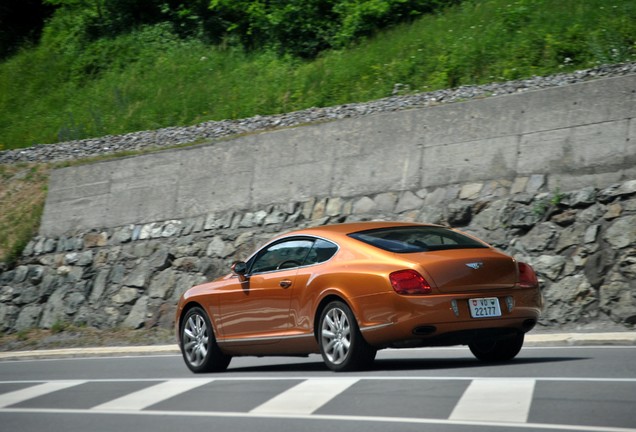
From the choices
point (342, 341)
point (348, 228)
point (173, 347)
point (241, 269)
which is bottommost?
point (173, 347)

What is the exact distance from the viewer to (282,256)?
12469mm

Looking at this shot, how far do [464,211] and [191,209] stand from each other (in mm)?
6084

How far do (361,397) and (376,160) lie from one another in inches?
388

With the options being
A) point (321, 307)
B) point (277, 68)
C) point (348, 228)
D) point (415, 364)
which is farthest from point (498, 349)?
point (277, 68)

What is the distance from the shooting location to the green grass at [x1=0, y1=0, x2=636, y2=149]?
22234 mm

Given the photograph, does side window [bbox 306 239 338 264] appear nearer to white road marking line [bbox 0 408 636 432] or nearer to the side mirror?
the side mirror

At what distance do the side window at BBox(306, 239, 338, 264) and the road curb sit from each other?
306 cm

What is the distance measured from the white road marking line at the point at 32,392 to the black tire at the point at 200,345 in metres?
1.30

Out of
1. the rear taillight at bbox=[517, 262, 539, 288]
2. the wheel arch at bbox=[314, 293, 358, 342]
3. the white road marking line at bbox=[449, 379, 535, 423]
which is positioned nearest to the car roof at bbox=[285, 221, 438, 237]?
the wheel arch at bbox=[314, 293, 358, 342]

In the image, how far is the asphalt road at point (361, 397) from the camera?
316 inches

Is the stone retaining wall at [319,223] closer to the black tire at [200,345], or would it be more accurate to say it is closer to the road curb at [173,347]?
the road curb at [173,347]

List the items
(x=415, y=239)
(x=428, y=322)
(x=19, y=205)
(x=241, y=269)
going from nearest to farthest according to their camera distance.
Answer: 1. (x=428, y=322)
2. (x=415, y=239)
3. (x=241, y=269)
4. (x=19, y=205)

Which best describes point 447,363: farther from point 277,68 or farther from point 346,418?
point 277,68

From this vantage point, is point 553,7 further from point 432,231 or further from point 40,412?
point 40,412
